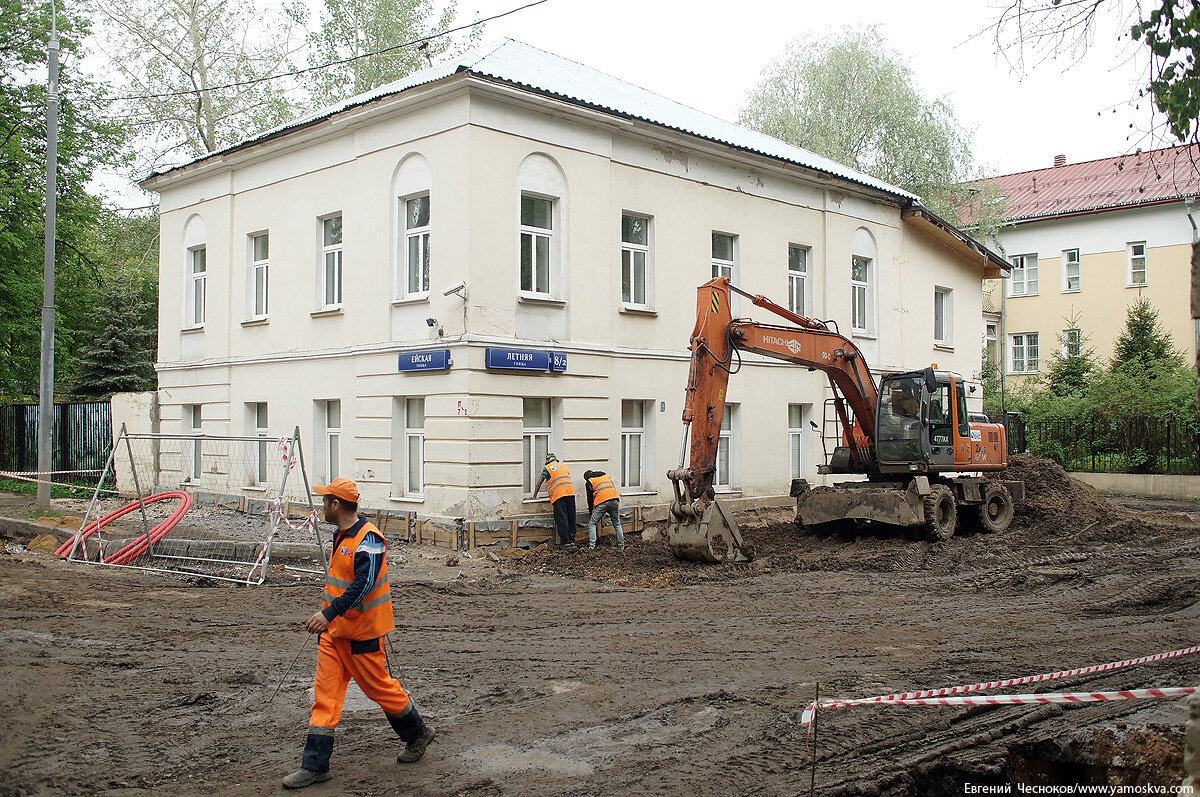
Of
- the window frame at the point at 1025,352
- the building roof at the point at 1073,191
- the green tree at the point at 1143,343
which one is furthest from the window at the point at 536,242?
the window frame at the point at 1025,352

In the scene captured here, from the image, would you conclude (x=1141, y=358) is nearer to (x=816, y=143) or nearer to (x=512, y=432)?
(x=816, y=143)

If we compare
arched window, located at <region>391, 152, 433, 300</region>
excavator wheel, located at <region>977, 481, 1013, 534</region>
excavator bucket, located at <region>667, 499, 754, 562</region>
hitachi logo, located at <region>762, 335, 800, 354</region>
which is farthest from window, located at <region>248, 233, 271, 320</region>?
excavator wheel, located at <region>977, 481, 1013, 534</region>

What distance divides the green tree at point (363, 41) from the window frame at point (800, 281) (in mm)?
19224

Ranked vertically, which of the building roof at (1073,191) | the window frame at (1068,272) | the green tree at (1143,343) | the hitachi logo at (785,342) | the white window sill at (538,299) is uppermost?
the building roof at (1073,191)

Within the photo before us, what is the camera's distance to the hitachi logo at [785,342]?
14914 millimetres

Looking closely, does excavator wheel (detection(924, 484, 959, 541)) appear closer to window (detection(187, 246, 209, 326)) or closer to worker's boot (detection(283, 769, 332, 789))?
worker's boot (detection(283, 769, 332, 789))

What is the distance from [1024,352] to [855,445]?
29.4 meters

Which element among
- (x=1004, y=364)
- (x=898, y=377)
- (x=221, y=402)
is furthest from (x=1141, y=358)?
(x=221, y=402)

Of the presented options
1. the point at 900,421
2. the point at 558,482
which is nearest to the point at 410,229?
the point at 558,482

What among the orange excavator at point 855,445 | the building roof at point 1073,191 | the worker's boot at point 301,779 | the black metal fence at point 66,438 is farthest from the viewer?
the building roof at point 1073,191

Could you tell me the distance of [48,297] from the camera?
18.9m

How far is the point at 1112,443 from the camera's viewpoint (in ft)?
94.9

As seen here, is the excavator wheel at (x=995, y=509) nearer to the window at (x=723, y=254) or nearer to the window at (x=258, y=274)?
the window at (x=723, y=254)

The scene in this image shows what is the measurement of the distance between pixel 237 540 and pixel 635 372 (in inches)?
299
